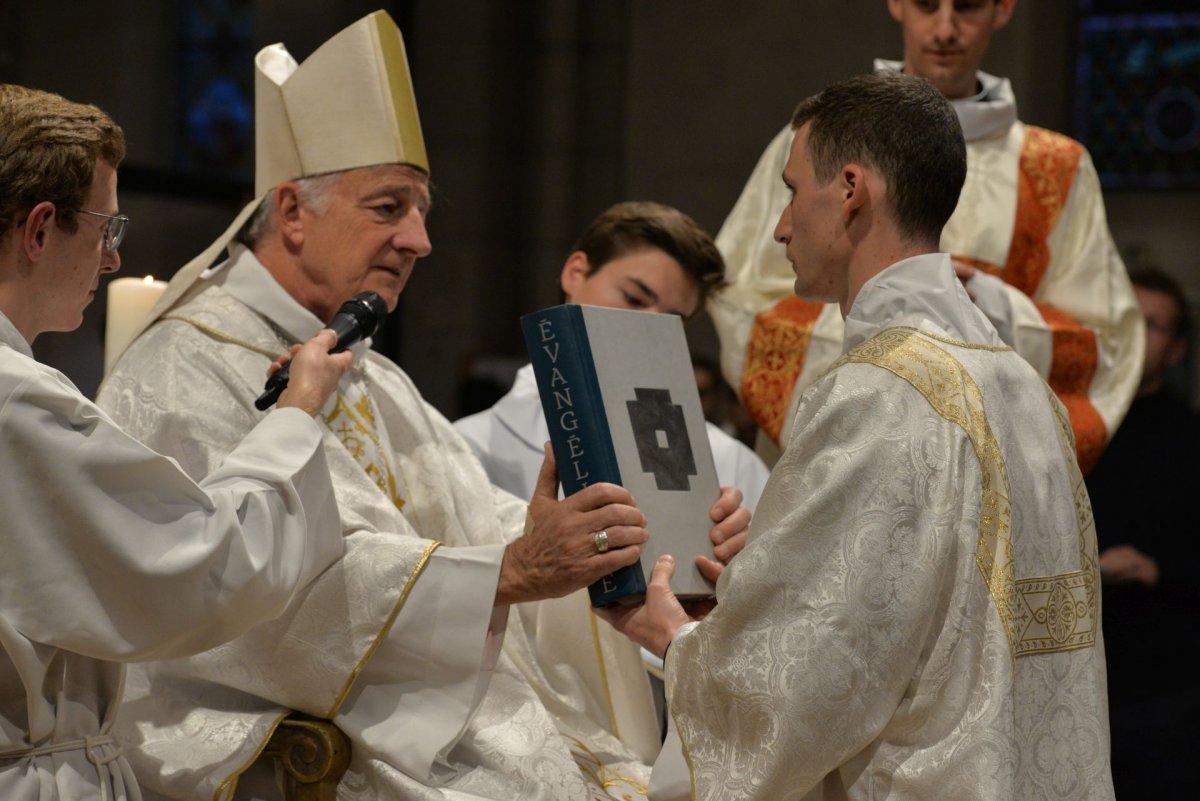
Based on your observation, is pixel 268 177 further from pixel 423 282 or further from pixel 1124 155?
pixel 1124 155

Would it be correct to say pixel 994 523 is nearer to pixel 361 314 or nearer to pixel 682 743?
pixel 682 743

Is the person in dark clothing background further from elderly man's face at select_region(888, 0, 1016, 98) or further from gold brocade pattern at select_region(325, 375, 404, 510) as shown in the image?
gold brocade pattern at select_region(325, 375, 404, 510)

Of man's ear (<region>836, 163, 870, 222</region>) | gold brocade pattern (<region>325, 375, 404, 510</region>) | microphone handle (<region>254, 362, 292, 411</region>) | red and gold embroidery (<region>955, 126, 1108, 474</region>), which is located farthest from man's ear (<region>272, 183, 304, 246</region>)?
red and gold embroidery (<region>955, 126, 1108, 474</region>)

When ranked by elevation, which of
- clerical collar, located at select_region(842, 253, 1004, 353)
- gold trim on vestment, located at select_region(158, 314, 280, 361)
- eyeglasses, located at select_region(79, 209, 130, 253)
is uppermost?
Result: eyeglasses, located at select_region(79, 209, 130, 253)

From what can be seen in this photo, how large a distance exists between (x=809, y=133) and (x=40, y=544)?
1.43 m

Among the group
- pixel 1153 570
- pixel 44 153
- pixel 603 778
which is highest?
pixel 44 153

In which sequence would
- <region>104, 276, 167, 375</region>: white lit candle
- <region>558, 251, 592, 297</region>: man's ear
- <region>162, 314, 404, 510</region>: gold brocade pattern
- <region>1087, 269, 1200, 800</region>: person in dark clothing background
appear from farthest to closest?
1. <region>1087, 269, 1200, 800</region>: person in dark clothing background
2. <region>558, 251, 592, 297</region>: man's ear
3. <region>104, 276, 167, 375</region>: white lit candle
4. <region>162, 314, 404, 510</region>: gold brocade pattern

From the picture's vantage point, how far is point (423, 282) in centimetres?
867

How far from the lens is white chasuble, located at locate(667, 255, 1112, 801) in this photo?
7.82 ft

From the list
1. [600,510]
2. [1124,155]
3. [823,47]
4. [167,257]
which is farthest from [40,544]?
[1124,155]

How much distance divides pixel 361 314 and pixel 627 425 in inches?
23.6

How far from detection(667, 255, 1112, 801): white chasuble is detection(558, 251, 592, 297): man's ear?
6.57ft

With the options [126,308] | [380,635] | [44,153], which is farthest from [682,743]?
[126,308]

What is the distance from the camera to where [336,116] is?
11.7 ft
